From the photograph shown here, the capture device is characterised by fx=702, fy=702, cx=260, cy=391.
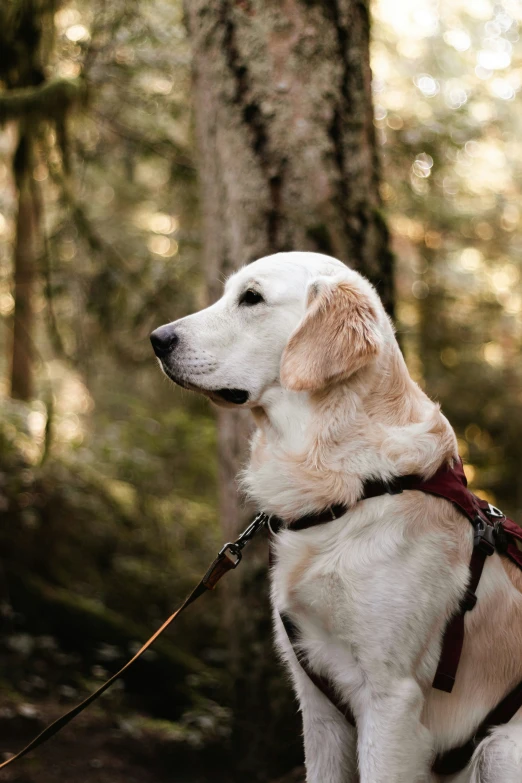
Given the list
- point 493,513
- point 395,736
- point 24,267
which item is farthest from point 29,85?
point 395,736

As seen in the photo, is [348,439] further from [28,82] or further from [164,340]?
[28,82]

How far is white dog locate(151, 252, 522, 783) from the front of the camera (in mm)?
2242

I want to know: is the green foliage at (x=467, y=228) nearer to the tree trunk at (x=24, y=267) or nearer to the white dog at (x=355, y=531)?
the tree trunk at (x=24, y=267)

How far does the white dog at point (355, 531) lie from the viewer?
224 centimetres

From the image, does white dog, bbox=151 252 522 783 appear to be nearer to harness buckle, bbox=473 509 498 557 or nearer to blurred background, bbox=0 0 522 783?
harness buckle, bbox=473 509 498 557

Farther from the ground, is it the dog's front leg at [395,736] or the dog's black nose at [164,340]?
the dog's black nose at [164,340]

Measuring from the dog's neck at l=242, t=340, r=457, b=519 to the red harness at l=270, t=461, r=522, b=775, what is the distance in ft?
0.13

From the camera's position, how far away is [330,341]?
8.01 feet

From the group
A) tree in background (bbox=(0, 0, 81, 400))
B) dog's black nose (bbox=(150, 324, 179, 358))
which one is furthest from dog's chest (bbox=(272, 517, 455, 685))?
tree in background (bbox=(0, 0, 81, 400))

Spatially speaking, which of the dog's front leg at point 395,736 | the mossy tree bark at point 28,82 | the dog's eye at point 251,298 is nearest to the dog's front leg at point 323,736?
the dog's front leg at point 395,736

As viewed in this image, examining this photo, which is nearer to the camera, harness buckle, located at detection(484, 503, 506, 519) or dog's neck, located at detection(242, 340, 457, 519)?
dog's neck, located at detection(242, 340, 457, 519)

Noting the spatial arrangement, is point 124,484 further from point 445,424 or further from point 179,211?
point 445,424

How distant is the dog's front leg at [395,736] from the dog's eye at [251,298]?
1446 millimetres

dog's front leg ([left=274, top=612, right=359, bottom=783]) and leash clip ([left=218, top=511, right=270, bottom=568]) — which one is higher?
leash clip ([left=218, top=511, right=270, bottom=568])
